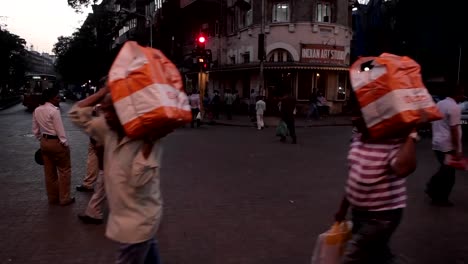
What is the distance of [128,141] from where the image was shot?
3029mm

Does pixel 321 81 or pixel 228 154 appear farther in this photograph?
pixel 321 81

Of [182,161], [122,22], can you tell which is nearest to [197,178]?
[182,161]

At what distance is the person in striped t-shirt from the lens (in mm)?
3074

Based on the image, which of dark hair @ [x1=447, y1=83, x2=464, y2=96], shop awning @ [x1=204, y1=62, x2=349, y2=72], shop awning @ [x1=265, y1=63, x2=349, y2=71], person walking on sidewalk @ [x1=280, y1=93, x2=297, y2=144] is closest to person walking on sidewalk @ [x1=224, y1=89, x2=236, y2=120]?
shop awning @ [x1=204, y1=62, x2=349, y2=72]

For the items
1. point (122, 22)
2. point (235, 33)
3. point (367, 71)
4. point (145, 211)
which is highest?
point (122, 22)

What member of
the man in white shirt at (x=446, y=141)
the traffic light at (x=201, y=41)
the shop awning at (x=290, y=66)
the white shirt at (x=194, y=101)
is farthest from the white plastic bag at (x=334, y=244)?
the shop awning at (x=290, y=66)

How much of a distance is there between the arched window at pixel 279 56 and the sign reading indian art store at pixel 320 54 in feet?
3.24

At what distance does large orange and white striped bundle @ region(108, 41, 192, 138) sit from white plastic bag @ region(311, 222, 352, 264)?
128 centimetres

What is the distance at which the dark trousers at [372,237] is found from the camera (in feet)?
10.3

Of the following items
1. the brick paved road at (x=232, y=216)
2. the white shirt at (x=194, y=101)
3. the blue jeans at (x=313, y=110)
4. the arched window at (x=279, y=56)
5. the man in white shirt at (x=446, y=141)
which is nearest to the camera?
the brick paved road at (x=232, y=216)

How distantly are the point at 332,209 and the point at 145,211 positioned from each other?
158 inches

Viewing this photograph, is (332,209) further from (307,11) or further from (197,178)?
(307,11)

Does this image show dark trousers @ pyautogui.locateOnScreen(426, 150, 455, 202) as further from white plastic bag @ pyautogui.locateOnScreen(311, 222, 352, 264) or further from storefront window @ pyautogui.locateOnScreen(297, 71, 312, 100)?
storefront window @ pyautogui.locateOnScreen(297, 71, 312, 100)

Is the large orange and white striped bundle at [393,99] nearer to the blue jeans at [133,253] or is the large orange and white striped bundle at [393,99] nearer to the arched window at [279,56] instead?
the blue jeans at [133,253]
